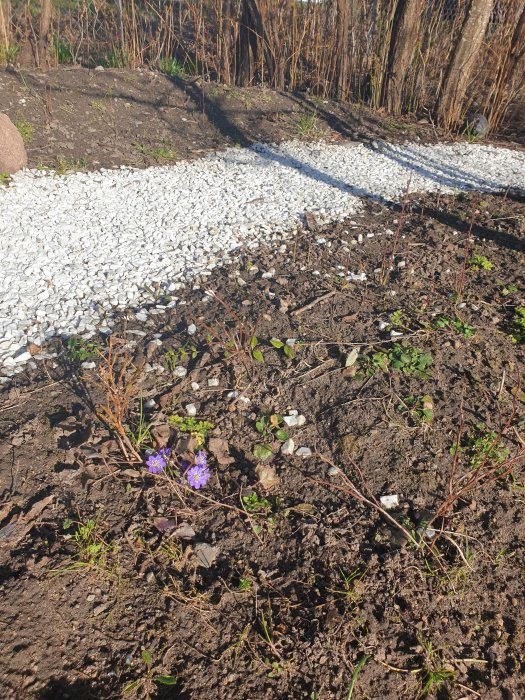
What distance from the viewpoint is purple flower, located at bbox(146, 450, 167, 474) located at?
2062mm

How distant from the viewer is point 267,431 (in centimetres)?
233

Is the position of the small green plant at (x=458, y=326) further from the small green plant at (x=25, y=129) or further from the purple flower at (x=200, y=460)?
the small green plant at (x=25, y=129)

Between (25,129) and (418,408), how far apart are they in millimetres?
4222

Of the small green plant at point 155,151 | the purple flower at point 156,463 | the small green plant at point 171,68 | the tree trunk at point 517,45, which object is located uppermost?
the tree trunk at point 517,45

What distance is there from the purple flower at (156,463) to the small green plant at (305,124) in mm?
4473

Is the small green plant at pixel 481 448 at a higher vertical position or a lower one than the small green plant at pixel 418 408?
lower

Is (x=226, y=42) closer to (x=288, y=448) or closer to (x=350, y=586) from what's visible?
(x=288, y=448)

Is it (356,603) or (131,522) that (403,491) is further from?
(131,522)

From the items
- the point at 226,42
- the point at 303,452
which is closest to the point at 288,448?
the point at 303,452

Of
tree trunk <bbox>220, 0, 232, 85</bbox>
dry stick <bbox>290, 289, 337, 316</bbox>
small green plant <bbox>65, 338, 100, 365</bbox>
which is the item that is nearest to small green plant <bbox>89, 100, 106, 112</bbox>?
tree trunk <bbox>220, 0, 232, 85</bbox>

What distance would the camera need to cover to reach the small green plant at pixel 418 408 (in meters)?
2.35

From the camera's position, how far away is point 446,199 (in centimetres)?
438

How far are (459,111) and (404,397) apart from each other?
4.73 metres

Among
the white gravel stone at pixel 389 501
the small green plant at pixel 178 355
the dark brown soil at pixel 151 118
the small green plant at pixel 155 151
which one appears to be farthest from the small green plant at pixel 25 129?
the white gravel stone at pixel 389 501
